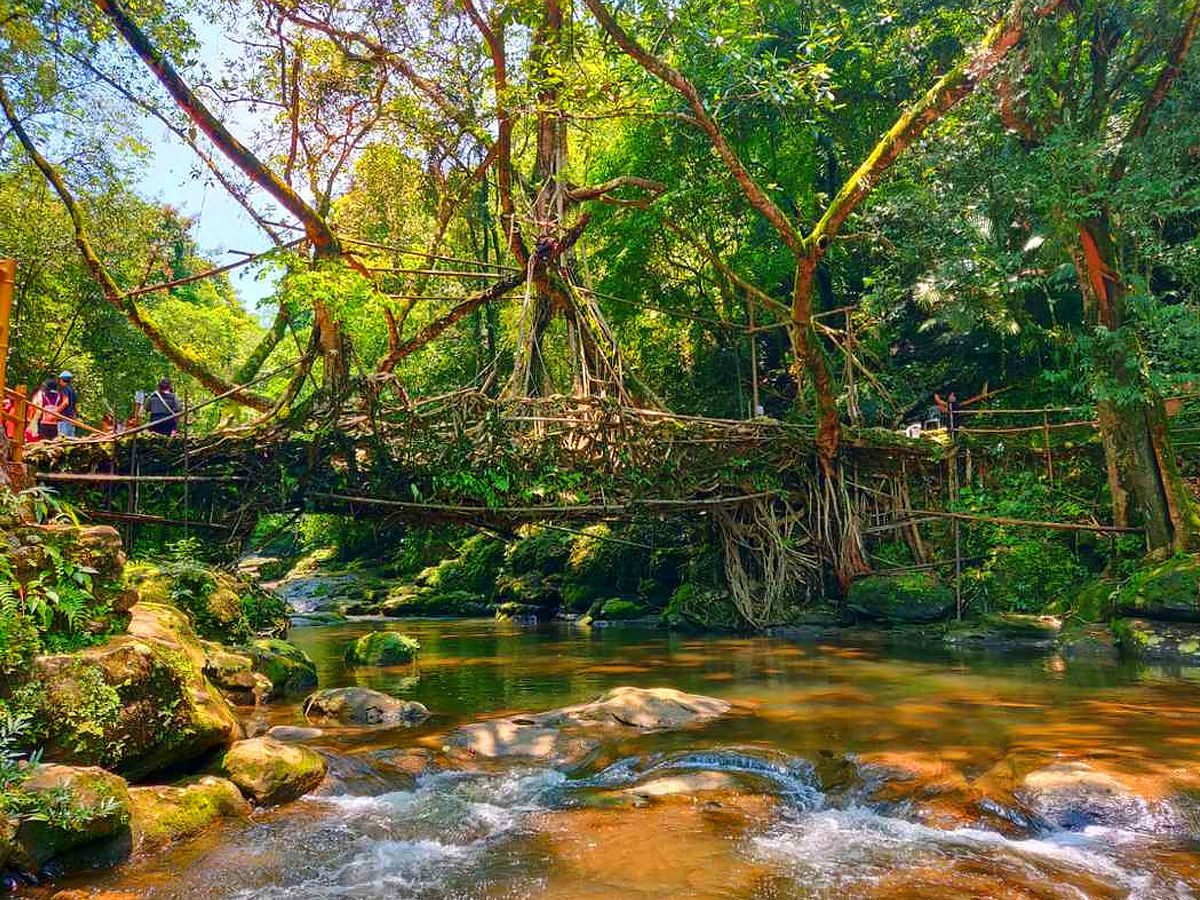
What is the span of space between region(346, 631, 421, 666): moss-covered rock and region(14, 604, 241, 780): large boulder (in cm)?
614

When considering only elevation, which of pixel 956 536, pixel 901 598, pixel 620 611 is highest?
pixel 956 536

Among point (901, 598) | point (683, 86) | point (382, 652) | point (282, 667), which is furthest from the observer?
point (901, 598)

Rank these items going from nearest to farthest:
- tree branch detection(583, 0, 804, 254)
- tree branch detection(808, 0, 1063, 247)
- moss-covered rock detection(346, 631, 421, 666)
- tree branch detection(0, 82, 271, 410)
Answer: tree branch detection(583, 0, 804, 254) → tree branch detection(808, 0, 1063, 247) → moss-covered rock detection(346, 631, 421, 666) → tree branch detection(0, 82, 271, 410)

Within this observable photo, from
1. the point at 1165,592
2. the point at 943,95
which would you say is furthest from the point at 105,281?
the point at 1165,592

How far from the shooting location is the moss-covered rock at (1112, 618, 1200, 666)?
978 centimetres

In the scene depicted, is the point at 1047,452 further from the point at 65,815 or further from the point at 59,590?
the point at 65,815

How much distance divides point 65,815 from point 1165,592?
1130 cm

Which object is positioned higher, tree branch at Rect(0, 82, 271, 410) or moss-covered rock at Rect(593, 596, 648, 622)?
tree branch at Rect(0, 82, 271, 410)

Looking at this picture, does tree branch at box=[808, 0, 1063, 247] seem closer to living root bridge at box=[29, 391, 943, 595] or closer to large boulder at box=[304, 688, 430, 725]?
living root bridge at box=[29, 391, 943, 595]

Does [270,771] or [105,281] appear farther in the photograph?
[105,281]

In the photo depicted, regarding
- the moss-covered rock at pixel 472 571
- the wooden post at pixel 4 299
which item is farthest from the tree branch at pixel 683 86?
the moss-covered rock at pixel 472 571

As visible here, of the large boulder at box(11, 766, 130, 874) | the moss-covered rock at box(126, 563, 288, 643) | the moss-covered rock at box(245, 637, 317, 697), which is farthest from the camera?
the moss-covered rock at box(245, 637, 317, 697)

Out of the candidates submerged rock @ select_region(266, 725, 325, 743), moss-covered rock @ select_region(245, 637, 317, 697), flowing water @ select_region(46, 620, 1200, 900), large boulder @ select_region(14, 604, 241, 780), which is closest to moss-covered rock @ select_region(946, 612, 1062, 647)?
flowing water @ select_region(46, 620, 1200, 900)

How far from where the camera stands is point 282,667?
30.1 ft
